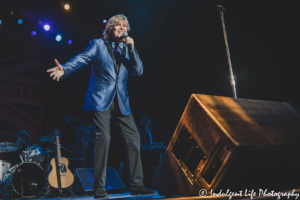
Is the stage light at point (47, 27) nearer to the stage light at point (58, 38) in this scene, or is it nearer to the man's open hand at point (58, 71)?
the stage light at point (58, 38)

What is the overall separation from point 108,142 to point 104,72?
0.68m

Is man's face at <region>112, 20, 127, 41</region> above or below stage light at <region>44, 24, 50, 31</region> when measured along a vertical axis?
below

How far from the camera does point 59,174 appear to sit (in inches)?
198

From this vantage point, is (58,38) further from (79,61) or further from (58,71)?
(58,71)

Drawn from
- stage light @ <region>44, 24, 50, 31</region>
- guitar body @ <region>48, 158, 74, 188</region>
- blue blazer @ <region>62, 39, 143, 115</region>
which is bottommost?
guitar body @ <region>48, 158, 74, 188</region>

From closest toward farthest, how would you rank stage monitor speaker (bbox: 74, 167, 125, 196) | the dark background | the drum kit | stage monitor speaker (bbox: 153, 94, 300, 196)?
stage monitor speaker (bbox: 153, 94, 300, 196) → stage monitor speaker (bbox: 74, 167, 125, 196) → the drum kit → the dark background

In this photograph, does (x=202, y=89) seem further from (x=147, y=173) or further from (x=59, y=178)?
(x=59, y=178)

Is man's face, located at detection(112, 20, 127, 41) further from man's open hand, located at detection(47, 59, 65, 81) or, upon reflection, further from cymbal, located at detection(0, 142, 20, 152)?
cymbal, located at detection(0, 142, 20, 152)

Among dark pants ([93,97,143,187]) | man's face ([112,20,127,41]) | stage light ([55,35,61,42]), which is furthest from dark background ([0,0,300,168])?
dark pants ([93,97,143,187])

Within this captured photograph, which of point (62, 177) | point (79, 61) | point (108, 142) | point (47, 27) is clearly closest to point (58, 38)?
point (47, 27)

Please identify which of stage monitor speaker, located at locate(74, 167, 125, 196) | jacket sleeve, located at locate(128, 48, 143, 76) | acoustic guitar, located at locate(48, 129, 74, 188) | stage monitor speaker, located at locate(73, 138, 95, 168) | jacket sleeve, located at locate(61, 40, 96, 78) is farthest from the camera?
stage monitor speaker, located at locate(73, 138, 95, 168)

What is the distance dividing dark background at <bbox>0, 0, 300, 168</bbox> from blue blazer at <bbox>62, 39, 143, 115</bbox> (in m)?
3.92

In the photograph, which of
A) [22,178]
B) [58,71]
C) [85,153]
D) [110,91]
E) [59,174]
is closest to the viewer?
[58,71]

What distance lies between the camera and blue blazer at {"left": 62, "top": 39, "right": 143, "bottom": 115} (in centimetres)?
239
